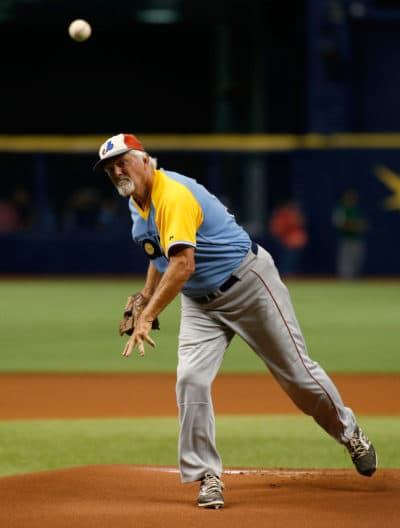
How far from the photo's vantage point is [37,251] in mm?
24500

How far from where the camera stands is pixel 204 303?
5379 millimetres

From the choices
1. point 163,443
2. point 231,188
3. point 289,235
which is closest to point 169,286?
point 163,443

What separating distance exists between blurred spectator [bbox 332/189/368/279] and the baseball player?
59.7 feet

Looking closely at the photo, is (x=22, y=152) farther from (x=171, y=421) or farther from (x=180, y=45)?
(x=171, y=421)

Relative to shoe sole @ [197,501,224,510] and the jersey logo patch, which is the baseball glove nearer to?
the jersey logo patch

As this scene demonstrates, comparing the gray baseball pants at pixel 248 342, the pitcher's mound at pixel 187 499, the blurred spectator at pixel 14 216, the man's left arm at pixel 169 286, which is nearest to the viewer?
the pitcher's mound at pixel 187 499

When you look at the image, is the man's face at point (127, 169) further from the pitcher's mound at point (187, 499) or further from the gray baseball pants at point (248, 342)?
the pitcher's mound at point (187, 499)

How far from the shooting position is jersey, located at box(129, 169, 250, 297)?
5.04 m

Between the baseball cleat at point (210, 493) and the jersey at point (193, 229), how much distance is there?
89 cm

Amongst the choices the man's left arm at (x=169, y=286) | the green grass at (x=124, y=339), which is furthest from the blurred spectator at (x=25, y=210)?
the man's left arm at (x=169, y=286)

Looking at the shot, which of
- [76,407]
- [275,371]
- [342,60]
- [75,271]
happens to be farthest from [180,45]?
[275,371]

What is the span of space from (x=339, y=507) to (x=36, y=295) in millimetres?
15214

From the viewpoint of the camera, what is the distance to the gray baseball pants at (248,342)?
5.15m

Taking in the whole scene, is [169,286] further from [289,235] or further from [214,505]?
[289,235]
